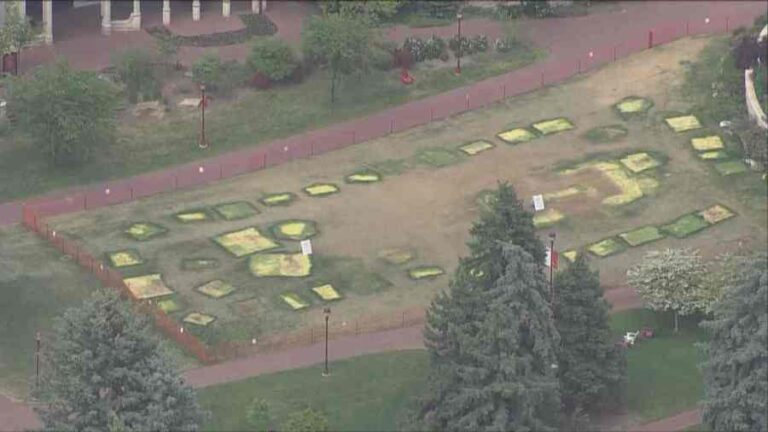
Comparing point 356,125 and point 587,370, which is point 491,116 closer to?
point 356,125

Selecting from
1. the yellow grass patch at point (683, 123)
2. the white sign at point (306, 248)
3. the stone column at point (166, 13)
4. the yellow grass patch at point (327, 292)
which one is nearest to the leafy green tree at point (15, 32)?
the stone column at point (166, 13)

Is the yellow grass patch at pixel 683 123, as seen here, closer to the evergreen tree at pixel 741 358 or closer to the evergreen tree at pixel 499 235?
the evergreen tree at pixel 499 235

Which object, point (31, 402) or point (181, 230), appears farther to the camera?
point (181, 230)

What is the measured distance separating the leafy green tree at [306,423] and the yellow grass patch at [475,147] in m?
36.1

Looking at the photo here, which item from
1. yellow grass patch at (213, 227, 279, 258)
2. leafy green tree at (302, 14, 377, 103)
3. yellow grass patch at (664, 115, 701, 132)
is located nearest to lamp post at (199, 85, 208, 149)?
leafy green tree at (302, 14, 377, 103)

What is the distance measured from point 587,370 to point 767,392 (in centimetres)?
967

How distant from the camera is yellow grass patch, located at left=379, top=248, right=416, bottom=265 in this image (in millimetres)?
109062

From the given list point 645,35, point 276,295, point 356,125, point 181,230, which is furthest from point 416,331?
point 645,35

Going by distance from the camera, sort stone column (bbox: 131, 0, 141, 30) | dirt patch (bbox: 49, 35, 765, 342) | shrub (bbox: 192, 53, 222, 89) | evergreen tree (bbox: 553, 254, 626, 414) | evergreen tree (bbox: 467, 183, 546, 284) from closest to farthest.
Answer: evergreen tree (bbox: 467, 183, 546, 284) → evergreen tree (bbox: 553, 254, 626, 414) → dirt patch (bbox: 49, 35, 765, 342) → shrub (bbox: 192, 53, 222, 89) → stone column (bbox: 131, 0, 141, 30)

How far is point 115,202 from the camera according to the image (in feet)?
379

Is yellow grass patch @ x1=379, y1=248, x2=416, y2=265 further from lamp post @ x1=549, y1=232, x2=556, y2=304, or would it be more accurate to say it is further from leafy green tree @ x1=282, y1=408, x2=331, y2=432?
leafy green tree @ x1=282, y1=408, x2=331, y2=432

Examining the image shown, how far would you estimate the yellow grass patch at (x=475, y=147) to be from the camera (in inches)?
4815

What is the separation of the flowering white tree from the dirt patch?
4.44 m

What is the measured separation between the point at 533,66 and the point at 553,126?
8.95m
